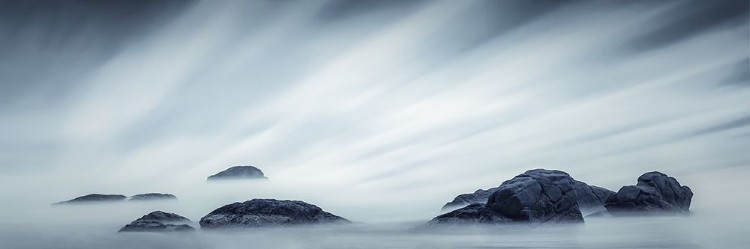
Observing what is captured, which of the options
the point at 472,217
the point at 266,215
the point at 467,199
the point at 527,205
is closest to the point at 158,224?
the point at 266,215

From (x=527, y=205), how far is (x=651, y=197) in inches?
716

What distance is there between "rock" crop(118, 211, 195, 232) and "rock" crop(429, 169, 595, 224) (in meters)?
19.1

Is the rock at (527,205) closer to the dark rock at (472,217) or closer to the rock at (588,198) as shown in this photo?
the dark rock at (472,217)

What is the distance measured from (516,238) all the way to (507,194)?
12067 mm

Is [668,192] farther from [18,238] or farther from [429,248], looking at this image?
[18,238]

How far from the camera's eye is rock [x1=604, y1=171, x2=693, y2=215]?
54.2 meters

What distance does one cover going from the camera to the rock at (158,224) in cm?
4094

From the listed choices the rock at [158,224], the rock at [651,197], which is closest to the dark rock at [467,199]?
the rock at [651,197]

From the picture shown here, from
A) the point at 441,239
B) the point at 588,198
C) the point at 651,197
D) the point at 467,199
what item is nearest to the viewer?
the point at 441,239

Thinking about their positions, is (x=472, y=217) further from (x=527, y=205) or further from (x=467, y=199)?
(x=467, y=199)

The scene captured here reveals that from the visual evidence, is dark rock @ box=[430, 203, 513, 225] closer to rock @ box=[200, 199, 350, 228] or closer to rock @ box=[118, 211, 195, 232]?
rock @ box=[200, 199, 350, 228]

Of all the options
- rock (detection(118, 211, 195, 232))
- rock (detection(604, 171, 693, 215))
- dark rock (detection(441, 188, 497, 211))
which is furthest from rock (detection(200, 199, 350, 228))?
rock (detection(604, 171, 693, 215))

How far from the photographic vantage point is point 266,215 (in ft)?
155

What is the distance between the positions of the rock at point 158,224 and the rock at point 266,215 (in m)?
2.62
